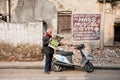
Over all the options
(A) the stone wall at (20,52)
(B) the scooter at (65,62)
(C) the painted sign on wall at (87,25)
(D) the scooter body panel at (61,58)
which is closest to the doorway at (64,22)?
(C) the painted sign on wall at (87,25)

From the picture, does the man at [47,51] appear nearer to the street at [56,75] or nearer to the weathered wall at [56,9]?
the street at [56,75]

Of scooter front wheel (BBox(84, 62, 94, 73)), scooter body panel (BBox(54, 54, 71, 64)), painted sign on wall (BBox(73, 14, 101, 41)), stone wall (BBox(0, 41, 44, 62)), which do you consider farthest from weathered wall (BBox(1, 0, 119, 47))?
scooter body panel (BBox(54, 54, 71, 64))

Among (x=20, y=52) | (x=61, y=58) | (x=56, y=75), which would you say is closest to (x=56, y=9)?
(x=20, y=52)

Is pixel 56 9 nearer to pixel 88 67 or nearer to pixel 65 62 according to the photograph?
pixel 65 62

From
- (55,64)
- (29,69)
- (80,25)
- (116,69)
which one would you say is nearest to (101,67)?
(116,69)

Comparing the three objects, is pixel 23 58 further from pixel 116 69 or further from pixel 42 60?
pixel 116 69

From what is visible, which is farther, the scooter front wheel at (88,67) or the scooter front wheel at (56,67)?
the scooter front wheel at (56,67)

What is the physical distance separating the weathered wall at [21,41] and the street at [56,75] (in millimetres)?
1685

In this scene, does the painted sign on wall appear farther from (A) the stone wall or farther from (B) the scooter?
(B) the scooter

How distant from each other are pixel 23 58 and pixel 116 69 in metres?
4.42

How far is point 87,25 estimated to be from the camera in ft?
56.0

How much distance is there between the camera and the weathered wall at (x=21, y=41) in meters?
15.0

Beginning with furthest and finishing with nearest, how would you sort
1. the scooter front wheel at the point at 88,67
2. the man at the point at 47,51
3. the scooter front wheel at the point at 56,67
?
the scooter front wheel at the point at 56,67 < the scooter front wheel at the point at 88,67 < the man at the point at 47,51

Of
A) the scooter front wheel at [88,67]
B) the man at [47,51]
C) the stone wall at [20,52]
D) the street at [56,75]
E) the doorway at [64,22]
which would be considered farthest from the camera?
the doorway at [64,22]
